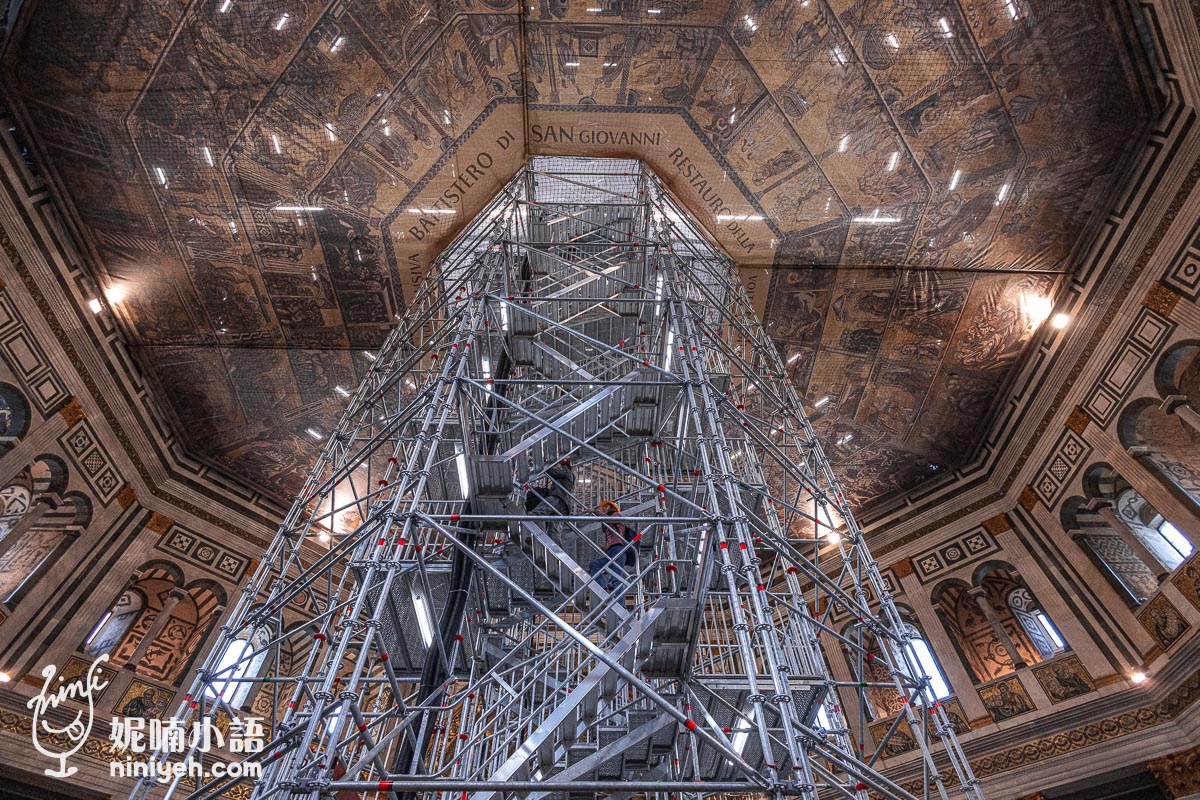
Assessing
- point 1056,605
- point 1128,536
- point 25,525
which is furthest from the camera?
point 1056,605

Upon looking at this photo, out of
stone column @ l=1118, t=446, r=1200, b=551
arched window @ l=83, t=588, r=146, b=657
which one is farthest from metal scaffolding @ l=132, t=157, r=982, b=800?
stone column @ l=1118, t=446, r=1200, b=551

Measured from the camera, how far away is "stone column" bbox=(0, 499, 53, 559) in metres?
10.0

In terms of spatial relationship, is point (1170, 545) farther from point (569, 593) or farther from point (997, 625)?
point (569, 593)

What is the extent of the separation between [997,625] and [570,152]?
1124cm

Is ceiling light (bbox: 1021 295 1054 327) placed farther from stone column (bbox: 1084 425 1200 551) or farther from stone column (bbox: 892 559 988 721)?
stone column (bbox: 892 559 988 721)

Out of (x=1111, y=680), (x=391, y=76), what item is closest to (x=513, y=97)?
(x=391, y=76)

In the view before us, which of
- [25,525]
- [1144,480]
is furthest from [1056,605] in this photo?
[25,525]

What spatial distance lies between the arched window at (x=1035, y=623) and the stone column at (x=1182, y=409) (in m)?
3.77

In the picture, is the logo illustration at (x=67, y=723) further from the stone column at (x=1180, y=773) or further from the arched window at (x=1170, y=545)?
the arched window at (x=1170, y=545)

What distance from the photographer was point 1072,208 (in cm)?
1101

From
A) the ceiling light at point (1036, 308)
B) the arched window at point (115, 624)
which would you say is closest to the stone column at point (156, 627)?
the arched window at point (115, 624)

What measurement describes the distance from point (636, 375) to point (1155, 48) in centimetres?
885

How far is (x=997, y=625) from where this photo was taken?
11820 mm

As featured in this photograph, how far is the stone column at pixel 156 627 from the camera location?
11.3 m
